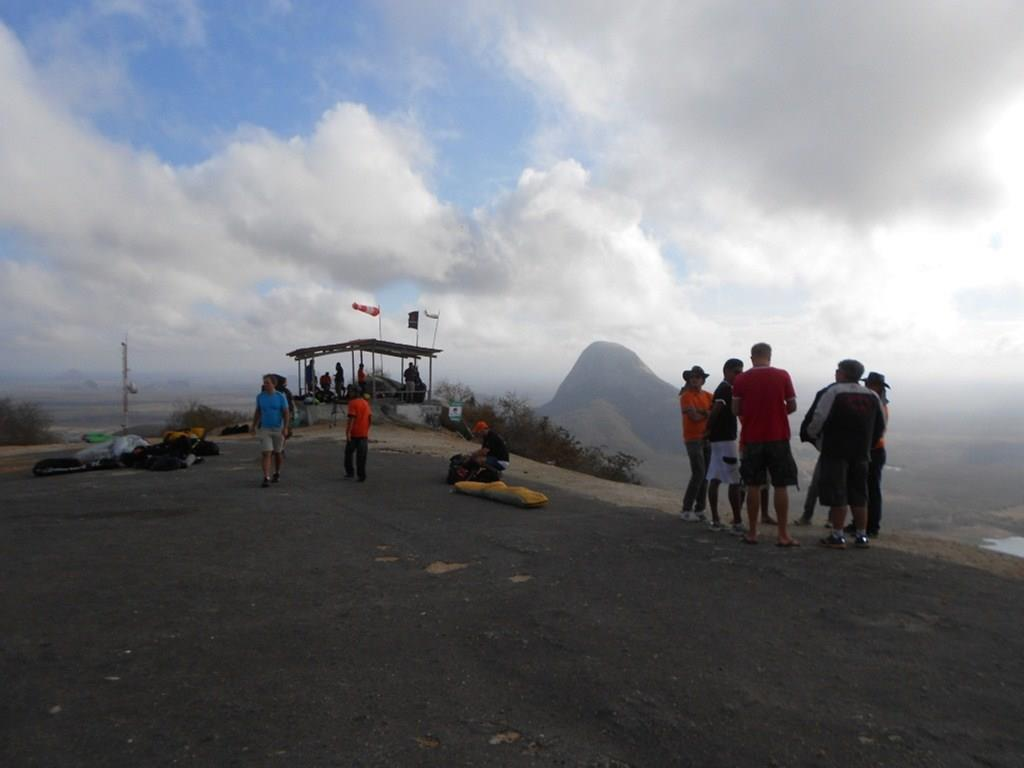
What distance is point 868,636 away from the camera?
4301 mm

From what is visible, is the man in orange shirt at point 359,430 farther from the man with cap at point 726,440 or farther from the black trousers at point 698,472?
the man with cap at point 726,440

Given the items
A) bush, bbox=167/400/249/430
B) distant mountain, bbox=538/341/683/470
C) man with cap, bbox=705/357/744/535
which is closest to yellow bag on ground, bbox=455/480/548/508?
man with cap, bbox=705/357/744/535

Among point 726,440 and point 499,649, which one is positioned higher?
point 726,440

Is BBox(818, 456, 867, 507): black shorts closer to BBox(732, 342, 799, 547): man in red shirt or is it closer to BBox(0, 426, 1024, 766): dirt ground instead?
BBox(732, 342, 799, 547): man in red shirt

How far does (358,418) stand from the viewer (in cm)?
1180

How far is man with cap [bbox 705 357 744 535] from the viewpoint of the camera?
295 inches

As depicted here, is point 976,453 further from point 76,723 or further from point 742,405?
point 76,723

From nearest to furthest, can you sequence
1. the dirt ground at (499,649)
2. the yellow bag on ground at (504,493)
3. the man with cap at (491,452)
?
the dirt ground at (499,649)
the yellow bag on ground at (504,493)
the man with cap at (491,452)

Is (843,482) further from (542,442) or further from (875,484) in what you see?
(542,442)

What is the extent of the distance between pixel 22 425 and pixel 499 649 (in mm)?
45426

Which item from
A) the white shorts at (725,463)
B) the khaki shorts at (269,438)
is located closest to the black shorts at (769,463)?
the white shorts at (725,463)

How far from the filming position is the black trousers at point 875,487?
7449 millimetres

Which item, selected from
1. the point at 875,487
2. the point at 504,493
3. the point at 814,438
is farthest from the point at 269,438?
the point at 875,487

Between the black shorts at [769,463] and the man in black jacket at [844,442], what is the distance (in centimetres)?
34
